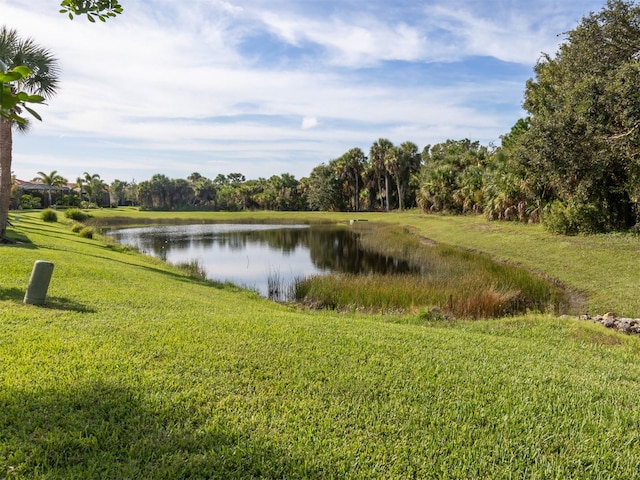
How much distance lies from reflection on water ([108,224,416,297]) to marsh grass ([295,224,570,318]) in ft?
7.42

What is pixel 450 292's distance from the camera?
12992mm

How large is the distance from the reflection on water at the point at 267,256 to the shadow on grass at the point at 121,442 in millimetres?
11234

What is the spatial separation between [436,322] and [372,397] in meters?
6.04

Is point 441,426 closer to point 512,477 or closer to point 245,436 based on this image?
point 512,477

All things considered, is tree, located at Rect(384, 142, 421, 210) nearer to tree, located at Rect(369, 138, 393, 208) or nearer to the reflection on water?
tree, located at Rect(369, 138, 393, 208)

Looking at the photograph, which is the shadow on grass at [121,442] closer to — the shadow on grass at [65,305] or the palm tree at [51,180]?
the shadow on grass at [65,305]

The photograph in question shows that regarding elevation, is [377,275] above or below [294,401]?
below

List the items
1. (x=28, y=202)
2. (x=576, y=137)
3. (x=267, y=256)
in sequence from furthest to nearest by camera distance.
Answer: (x=28, y=202) → (x=267, y=256) → (x=576, y=137)

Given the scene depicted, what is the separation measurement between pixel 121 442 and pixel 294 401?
154 cm

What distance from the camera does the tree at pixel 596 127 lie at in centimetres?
1761

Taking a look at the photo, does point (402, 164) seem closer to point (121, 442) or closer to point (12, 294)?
point (12, 294)

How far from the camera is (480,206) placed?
41.1 m

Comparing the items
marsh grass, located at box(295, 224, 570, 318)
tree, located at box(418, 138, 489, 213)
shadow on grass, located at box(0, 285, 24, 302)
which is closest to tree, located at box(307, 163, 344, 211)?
tree, located at box(418, 138, 489, 213)

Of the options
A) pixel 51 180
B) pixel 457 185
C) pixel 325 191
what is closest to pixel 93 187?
pixel 51 180
